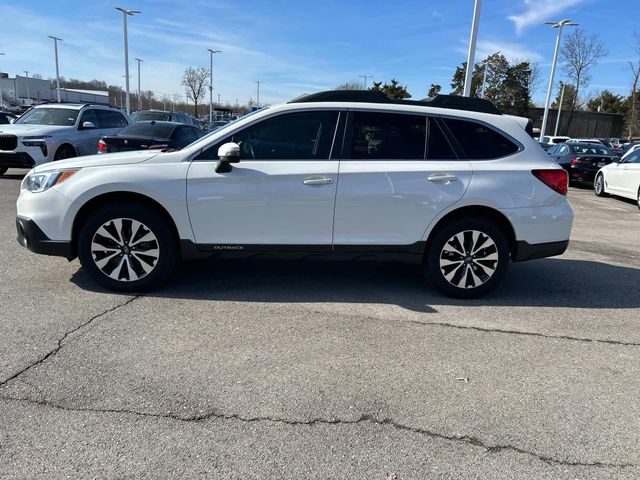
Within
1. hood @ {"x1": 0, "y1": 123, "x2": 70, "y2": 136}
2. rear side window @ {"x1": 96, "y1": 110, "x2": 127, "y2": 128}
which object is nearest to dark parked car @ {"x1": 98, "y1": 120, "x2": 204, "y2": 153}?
hood @ {"x1": 0, "y1": 123, "x2": 70, "y2": 136}

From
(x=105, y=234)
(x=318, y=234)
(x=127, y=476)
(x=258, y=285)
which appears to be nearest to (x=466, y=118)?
(x=318, y=234)

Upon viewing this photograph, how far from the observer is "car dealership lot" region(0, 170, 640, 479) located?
2.55 metres

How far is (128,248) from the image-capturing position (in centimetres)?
464

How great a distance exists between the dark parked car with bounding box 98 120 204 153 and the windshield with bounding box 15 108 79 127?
85.7 inches

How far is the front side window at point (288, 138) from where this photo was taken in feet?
15.2

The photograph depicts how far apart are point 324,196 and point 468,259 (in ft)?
5.04

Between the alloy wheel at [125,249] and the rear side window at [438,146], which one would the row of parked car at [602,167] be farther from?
the alloy wheel at [125,249]

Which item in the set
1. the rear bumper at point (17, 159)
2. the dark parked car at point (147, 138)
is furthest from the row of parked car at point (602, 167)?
the rear bumper at point (17, 159)

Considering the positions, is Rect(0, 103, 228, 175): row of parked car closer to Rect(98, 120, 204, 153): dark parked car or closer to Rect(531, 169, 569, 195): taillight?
Rect(98, 120, 204, 153): dark parked car

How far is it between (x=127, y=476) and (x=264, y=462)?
2.13 feet

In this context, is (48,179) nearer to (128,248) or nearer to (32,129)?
(128,248)

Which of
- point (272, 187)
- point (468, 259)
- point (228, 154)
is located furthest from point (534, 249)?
point (228, 154)

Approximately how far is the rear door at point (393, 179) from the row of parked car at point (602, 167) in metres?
10.3

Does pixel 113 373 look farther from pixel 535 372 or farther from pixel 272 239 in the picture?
pixel 535 372
